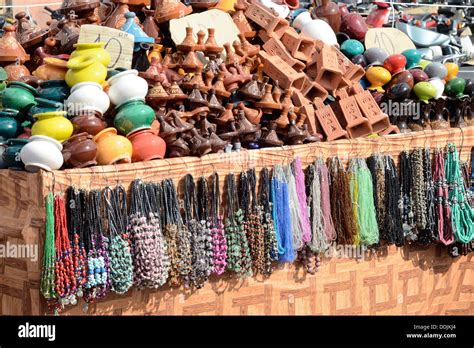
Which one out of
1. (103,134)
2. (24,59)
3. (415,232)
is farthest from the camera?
(415,232)

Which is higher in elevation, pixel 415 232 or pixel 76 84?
pixel 76 84

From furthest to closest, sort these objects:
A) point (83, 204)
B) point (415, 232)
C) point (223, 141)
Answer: point (415, 232) → point (223, 141) → point (83, 204)

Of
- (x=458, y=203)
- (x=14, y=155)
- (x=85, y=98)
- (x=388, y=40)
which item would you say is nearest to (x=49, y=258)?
(x=14, y=155)

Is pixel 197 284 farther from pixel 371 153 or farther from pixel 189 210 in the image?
pixel 371 153

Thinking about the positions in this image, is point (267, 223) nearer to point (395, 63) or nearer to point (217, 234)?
point (217, 234)

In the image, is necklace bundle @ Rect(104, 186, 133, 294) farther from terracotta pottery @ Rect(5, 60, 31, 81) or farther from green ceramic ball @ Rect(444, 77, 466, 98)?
green ceramic ball @ Rect(444, 77, 466, 98)

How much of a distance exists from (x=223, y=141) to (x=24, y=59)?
133 cm

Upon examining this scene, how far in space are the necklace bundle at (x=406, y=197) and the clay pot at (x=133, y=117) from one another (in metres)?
1.76

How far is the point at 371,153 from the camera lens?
5.19 m

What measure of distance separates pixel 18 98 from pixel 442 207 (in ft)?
8.86

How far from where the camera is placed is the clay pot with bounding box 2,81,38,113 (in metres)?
4.38

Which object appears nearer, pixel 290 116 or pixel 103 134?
pixel 103 134

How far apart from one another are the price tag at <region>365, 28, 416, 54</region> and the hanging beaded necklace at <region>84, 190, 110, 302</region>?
9.90 ft

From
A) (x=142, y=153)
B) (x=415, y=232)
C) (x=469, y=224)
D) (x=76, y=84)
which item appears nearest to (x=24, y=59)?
(x=76, y=84)
